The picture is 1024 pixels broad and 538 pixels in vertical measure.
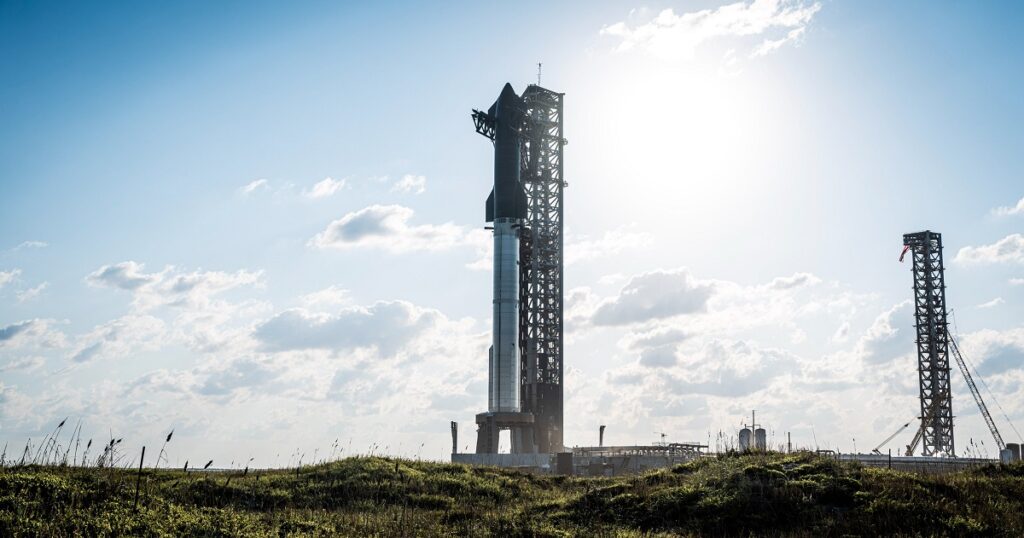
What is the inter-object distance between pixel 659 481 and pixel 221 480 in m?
14.7

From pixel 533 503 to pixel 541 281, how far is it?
43.9m

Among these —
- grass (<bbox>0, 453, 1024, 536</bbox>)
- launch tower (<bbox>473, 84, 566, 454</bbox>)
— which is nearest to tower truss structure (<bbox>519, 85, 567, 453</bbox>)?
launch tower (<bbox>473, 84, 566, 454</bbox>)

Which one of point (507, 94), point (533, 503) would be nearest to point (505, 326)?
point (507, 94)

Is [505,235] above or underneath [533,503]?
above

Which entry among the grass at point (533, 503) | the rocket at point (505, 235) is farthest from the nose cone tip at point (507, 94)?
the grass at point (533, 503)

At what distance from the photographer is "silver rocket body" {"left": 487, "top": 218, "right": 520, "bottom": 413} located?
6906 cm

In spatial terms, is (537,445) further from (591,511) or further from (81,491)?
(81,491)

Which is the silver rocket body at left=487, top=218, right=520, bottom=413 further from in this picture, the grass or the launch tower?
the grass

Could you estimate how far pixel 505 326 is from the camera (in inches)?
2744

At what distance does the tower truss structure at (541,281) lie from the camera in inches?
2820

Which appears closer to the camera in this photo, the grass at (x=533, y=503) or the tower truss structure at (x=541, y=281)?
the grass at (x=533, y=503)

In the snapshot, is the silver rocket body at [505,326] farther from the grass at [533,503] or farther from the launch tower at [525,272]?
the grass at [533,503]

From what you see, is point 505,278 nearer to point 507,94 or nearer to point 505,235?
point 505,235

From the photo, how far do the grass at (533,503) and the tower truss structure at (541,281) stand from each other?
37696 millimetres
